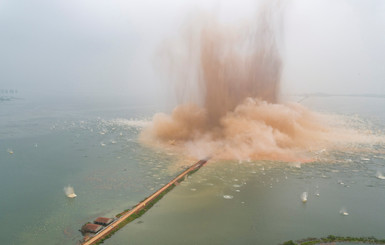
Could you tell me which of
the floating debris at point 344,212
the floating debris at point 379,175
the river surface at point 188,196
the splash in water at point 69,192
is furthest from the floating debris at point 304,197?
the splash in water at point 69,192

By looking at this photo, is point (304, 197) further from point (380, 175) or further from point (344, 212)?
point (380, 175)

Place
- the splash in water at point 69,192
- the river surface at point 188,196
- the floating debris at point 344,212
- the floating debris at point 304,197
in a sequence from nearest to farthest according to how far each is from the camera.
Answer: the river surface at point 188,196 → the floating debris at point 344,212 → the floating debris at point 304,197 → the splash in water at point 69,192

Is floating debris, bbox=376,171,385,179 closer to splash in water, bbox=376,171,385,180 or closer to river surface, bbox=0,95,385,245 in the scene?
splash in water, bbox=376,171,385,180

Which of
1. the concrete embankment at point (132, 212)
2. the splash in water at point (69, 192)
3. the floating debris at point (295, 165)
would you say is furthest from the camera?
the floating debris at point (295, 165)

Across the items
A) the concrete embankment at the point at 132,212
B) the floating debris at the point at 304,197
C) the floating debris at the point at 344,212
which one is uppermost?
the concrete embankment at the point at 132,212

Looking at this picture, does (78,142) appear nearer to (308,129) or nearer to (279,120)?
(279,120)

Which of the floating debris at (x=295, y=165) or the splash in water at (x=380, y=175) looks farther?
the floating debris at (x=295, y=165)

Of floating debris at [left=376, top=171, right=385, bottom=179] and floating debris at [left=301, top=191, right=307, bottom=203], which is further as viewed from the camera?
floating debris at [left=376, top=171, right=385, bottom=179]

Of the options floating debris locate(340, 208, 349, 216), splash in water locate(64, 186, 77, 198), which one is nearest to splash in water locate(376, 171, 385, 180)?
floating debris locate(340, 208, 349, 216)

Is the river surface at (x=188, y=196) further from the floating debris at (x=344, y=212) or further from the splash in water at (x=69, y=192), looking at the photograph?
the splash in water at (x=69, y=192)
